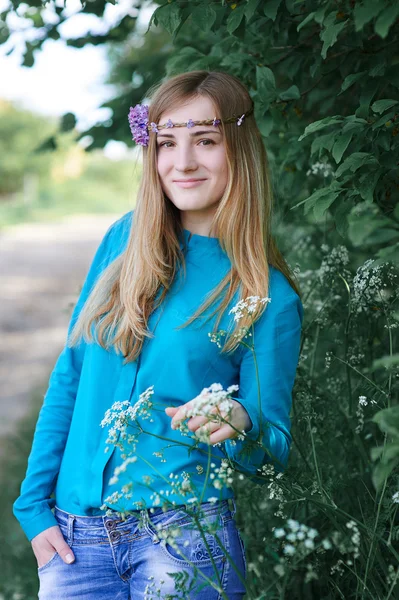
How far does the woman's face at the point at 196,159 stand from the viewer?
2123 millimetres

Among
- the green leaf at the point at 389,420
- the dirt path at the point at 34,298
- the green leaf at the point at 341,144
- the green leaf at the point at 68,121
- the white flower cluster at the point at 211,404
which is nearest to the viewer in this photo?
the green leaf at the point at 389,420

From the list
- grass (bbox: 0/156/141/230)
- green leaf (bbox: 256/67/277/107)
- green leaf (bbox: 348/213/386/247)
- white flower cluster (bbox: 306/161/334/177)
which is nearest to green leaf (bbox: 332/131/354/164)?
green leaf (bbox: 256/67/277/107)

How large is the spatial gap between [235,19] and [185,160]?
42 centimetres

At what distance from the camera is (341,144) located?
1.92 m

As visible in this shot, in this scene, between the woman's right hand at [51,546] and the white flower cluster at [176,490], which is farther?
the woman's right hand at [51,546]

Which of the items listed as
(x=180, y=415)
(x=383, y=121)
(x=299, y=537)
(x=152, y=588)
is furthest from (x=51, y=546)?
(x=383, y=121)

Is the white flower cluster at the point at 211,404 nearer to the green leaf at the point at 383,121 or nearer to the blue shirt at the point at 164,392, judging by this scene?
the blue shirt at the point at 164,392

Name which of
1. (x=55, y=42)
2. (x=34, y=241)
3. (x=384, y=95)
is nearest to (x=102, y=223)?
(x=34, y=241)

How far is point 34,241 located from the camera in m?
14.8

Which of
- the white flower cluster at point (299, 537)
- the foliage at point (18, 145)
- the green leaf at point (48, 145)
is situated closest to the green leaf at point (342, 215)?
the white flower cluster at point (299, 537)

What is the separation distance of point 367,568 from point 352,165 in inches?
38.1

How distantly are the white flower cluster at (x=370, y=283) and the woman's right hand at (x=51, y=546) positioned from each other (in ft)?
3.55

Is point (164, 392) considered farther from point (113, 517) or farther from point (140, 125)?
point (140, 125)

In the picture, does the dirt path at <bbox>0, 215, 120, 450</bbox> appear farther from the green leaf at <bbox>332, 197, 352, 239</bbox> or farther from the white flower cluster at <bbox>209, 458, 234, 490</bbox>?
the white flower cluster at <bbox>209, 458, 234, 490</bbox>
